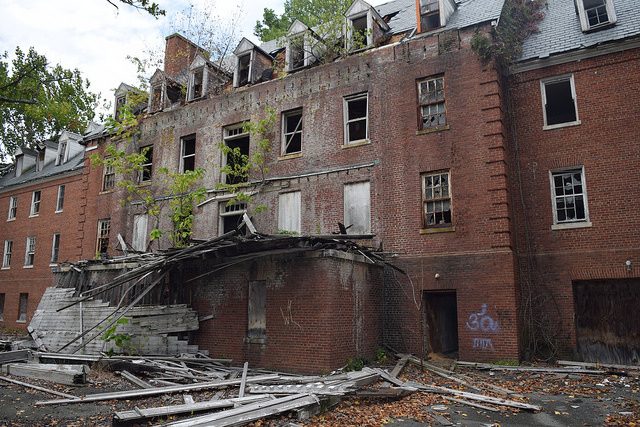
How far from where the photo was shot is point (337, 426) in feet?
26.5

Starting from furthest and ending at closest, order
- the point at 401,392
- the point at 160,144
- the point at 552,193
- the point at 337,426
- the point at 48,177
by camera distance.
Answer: the point at 48,177, the point at 160,144, the point at 552,193, the point at 401,392, the point at 337,426

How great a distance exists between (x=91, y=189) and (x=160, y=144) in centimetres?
591

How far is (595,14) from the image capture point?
1703 cm

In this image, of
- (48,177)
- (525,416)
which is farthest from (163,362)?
(48,177)

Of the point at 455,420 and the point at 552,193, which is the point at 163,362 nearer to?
the point at 455,420

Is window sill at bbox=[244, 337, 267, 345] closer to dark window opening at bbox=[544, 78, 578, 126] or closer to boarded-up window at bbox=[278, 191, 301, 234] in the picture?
boarded-up window at bbox=[278, 191, 301, 234]

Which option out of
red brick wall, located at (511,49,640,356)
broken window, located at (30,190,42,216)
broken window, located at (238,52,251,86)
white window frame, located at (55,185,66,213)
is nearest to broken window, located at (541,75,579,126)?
red brick wall, located at (511,49,640,356)

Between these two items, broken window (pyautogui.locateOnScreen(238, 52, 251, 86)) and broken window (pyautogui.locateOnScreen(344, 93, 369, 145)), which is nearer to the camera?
broken window (pyautogui.locateOnScreen(344, 93, 369, 145))

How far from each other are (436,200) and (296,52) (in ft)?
29.5

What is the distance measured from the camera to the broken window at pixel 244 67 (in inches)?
858

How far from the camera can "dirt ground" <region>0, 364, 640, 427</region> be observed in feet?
27.5

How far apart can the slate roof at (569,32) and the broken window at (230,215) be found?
11.6 meters

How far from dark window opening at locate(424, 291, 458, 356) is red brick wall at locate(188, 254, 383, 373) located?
5.05 feet

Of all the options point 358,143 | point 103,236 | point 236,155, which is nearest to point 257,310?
point 358,143
